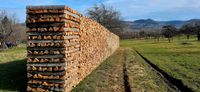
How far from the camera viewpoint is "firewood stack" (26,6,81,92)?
285 inches

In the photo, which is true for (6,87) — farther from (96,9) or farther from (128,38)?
(128,38)

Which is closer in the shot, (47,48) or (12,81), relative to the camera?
(47,48)

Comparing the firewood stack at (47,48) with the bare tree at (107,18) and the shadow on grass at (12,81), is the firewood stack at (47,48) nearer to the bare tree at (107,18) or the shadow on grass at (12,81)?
the shadow on grass at (12,81)

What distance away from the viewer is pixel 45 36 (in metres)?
7.35

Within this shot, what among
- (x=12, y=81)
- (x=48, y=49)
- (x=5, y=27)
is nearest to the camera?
(x=48, y=49)

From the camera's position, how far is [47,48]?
733 cm

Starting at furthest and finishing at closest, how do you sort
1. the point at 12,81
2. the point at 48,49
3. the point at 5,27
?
the point at 5,27 → the point at 12,81 → the point at 48,49

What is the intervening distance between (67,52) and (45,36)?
2.05ft

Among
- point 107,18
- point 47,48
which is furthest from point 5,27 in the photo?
point 47,48

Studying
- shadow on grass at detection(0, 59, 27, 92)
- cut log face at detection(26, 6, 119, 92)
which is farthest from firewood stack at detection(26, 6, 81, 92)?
shadow on grass at detection(0, 59, 27, 92)

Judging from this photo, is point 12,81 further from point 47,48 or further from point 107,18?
point 107,18

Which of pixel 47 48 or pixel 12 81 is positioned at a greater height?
pixel 47 48

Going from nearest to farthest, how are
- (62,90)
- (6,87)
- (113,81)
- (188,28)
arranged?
(62,90)
(6,87)
(113,81)
(188,28)

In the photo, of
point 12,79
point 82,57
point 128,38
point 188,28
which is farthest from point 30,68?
point 128,38
